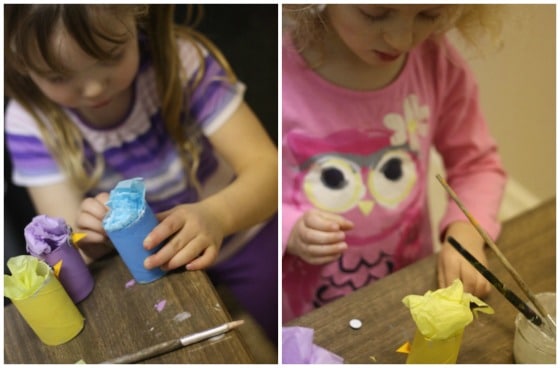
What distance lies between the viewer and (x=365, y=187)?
81 cm

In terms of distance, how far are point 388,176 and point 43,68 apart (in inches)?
18.2

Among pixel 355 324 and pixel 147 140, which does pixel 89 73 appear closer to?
pixel 147 140

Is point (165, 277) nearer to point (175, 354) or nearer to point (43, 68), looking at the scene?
point (175, 354)

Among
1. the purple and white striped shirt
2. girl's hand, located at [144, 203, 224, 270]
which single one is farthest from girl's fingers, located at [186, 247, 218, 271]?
the purple and white striped shirt

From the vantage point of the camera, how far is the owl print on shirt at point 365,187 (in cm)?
79

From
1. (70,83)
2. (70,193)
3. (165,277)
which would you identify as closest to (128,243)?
(165,277)

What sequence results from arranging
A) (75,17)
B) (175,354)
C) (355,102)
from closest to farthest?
(175,354), (75,17), (355,102)

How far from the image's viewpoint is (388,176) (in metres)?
0.81

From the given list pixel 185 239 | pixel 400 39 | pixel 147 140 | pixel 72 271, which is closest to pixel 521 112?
pixel 400 39

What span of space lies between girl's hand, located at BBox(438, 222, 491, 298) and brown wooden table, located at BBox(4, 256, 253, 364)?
260 mm

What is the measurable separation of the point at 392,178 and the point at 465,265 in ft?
0.64

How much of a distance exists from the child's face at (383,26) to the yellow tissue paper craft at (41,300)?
0.42 meters

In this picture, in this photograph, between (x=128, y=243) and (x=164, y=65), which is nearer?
(x=128, y=243)

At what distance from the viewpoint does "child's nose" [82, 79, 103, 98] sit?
71 cm
